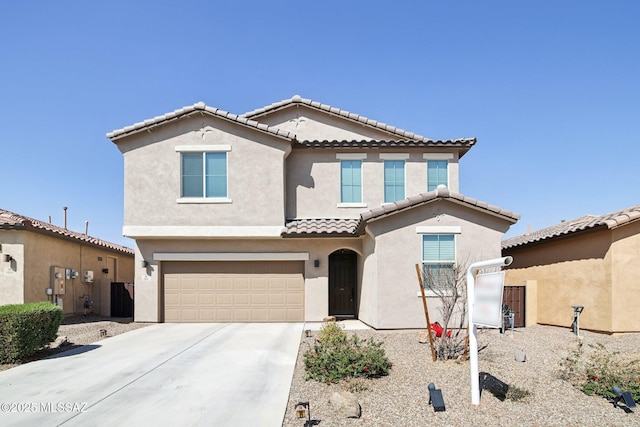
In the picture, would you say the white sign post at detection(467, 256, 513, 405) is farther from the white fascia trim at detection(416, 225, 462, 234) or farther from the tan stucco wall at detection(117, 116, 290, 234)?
the tan stucco wall at detection(117, 116, 290, 234)

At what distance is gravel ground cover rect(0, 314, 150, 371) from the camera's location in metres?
12.6

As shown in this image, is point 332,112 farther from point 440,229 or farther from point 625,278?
point 625,278

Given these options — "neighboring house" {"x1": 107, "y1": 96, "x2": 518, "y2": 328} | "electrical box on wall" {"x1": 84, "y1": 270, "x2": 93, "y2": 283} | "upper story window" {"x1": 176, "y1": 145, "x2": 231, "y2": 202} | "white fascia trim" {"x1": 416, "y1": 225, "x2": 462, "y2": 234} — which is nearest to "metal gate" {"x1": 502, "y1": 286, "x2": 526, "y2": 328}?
"white fascia trim" {"x1": 416, "y1": 225, "x2": 462, "y2": 234}

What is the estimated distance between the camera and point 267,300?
58.9 feet

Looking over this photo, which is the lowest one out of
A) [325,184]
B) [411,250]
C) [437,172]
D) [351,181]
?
[411,250]

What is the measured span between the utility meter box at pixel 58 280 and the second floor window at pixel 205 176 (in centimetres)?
570

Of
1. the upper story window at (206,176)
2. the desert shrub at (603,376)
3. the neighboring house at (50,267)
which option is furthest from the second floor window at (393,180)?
the neighboring house at (50,267)

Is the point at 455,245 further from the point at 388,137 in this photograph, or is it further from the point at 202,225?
the point at 202,225

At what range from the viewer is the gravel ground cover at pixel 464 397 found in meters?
7.30

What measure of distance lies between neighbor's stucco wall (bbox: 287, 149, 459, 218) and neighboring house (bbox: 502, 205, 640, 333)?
4.33 meters

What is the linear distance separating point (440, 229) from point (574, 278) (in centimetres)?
463

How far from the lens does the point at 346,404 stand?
7.55 metres

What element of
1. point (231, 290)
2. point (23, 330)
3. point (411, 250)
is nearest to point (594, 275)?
point (411, 250)

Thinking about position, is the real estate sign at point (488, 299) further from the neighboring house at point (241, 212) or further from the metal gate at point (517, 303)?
the metal gate at point (517, 303)
